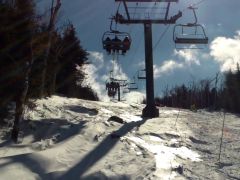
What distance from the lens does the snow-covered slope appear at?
9430 millimetres

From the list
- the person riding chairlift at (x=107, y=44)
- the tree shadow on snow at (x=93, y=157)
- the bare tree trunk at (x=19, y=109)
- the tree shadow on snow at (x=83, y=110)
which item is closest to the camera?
the tree shadow on snow at (x=93, y=157)

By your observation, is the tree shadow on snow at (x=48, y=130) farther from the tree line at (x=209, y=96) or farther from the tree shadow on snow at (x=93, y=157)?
the tree line at (x=209, y=96)

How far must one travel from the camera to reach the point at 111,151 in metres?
11.5

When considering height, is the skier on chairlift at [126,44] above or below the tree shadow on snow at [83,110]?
above

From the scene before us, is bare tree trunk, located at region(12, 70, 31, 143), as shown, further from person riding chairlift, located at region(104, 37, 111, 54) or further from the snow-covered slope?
person riding chairlift, located at region(104, 37, 111, 54)

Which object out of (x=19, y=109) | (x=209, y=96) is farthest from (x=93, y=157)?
(x=209, y=96)

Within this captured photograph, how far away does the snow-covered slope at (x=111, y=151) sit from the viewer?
9.43 metres

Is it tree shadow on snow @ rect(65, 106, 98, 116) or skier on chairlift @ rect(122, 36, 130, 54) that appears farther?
skier on chairlift @ rect(122, 36, 130, 54)

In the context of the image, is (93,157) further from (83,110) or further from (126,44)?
(126,44)

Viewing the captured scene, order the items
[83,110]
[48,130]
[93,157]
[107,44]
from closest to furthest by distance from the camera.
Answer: [93,157] → [48,130] → [83,110] → [107,44]

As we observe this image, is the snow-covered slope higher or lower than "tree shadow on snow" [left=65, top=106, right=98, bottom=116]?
lower

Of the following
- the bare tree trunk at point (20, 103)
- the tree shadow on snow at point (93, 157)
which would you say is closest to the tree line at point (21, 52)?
the bare tree trunk at point (20, 103)

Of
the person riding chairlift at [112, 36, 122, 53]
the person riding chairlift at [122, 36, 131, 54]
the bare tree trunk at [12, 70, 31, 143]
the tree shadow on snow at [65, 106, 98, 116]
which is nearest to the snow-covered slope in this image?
the bare tree trunk at [12, 70, 31, 143]

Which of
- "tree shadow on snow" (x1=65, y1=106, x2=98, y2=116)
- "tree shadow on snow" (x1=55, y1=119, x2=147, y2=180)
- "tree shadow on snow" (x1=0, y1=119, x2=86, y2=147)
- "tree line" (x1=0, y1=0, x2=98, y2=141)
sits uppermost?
"tree line" (x1=0, y1=0, x2=98, y2=141)
